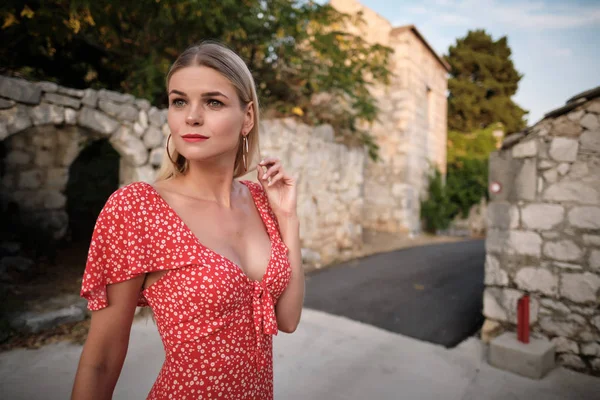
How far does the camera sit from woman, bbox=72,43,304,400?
3.34 ft

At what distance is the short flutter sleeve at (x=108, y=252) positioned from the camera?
1.00m

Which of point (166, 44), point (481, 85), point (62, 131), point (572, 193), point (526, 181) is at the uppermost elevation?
point (481, 85)

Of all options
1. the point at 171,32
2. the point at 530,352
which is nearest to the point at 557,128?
the point at 530,352

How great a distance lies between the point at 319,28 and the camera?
662 cm

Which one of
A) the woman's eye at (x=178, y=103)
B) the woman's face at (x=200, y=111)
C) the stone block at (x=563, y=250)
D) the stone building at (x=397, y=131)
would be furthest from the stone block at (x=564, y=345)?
the stone building at (x=397, y=131)

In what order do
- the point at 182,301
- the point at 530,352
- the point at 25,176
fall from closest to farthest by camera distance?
the point at 182,301, the point at 530,352, the point at 25,176

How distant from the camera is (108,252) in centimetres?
101

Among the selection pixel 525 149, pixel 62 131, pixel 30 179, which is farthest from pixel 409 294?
pixel 30 179

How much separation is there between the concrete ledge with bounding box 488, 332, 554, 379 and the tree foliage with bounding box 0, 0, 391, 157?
15.4 ft

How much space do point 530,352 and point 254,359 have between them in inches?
110

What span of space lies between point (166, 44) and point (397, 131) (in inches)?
280

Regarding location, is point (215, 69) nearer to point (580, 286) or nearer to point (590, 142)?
point (590, 142)

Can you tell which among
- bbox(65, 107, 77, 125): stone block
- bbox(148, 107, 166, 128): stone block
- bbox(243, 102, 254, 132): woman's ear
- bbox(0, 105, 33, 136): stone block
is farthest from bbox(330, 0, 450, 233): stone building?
bbox(243, 102, 254, 132): woman's ear

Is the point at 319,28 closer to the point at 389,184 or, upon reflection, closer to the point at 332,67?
the point at 332,67
